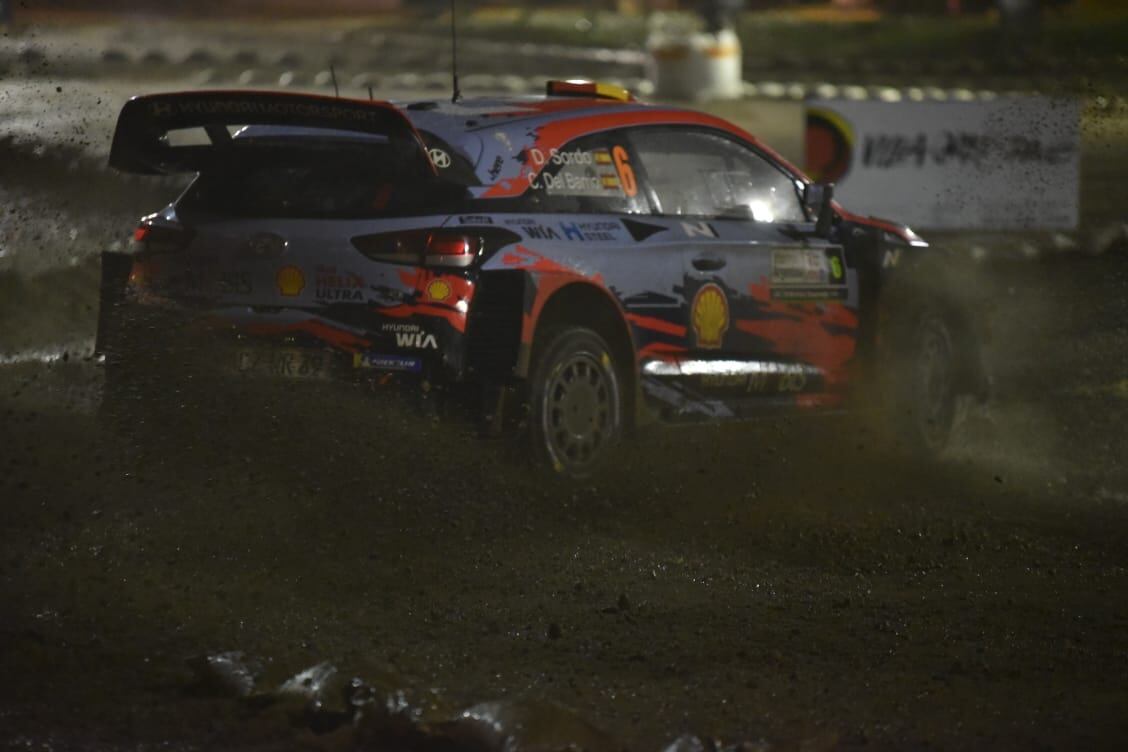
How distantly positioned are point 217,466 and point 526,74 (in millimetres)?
26866

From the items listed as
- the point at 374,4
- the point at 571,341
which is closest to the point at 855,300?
the point at 571,341

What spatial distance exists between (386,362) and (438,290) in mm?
333

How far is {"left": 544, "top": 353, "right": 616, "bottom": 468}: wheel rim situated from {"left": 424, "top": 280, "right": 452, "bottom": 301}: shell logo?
71 centimetres

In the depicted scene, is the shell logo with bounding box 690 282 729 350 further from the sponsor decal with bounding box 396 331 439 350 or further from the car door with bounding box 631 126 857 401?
the sponsor decal with bounding box 396 331 439 350

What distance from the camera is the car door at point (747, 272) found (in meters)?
8.77

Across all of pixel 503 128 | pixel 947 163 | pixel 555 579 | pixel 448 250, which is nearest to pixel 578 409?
pixel 448 250

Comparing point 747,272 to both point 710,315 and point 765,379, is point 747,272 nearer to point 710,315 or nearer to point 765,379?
point 710,315

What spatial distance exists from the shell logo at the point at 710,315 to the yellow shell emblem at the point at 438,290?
154cm

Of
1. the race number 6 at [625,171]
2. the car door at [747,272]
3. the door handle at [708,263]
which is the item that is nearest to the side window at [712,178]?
the car door at [747,272]

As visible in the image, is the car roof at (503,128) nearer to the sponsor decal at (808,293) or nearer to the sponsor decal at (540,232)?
the sponsor decal at (540,232)

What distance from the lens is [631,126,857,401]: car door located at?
8.77 meters

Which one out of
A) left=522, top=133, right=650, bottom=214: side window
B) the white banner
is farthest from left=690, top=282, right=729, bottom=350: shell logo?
the white banner

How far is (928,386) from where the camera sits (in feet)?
33.2

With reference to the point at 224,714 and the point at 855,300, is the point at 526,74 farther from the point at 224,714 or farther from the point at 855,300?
the point at 224,714
